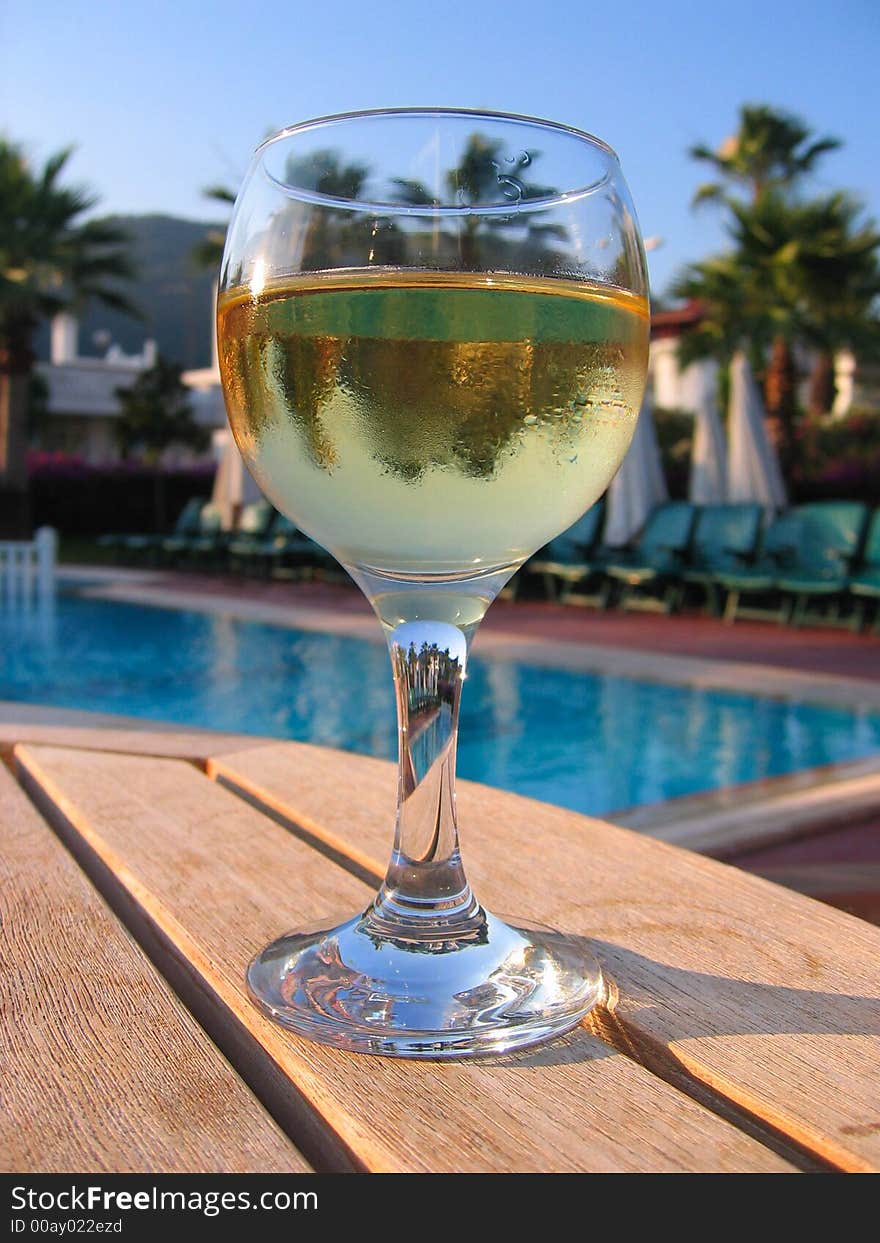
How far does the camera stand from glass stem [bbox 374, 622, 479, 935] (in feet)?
2.49

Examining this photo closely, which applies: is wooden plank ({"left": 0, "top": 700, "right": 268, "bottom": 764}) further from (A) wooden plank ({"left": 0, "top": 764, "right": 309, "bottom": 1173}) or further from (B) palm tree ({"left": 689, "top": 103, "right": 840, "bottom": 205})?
(B) palm tree ({"left": 689, "top": 103, "right": 840, "bottom": 205})

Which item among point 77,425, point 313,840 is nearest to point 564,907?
point 313,840

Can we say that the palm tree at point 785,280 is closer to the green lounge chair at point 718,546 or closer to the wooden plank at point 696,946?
the green lounge chair at point 718,546

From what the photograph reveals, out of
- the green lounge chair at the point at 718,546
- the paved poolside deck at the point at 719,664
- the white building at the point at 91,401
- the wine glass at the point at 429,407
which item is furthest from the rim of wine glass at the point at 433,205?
the white building at the point at 91,401

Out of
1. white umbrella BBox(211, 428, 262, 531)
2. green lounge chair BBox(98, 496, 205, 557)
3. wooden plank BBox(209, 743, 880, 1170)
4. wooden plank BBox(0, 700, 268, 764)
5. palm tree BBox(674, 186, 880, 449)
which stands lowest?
green lounge chair BBox(98, 496, 205, 557)

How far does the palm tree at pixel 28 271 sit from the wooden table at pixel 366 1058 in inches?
1016

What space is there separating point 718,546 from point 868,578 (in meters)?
2.53

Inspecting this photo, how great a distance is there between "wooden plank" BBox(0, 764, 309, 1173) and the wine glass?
75 millimetres

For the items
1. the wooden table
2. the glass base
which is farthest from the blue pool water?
the glass base

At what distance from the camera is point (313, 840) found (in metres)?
1.08

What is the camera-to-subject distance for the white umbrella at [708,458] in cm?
1697

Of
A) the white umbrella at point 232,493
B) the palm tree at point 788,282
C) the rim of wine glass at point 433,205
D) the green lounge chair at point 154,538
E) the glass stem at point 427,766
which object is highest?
the palm tree at point 788,282
